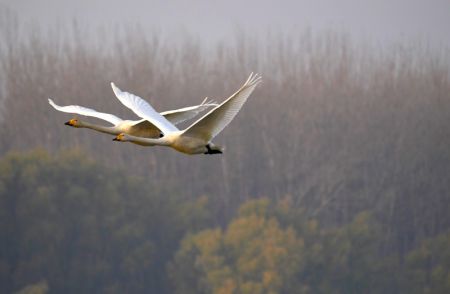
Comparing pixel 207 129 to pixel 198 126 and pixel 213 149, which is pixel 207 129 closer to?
pixel 198 126

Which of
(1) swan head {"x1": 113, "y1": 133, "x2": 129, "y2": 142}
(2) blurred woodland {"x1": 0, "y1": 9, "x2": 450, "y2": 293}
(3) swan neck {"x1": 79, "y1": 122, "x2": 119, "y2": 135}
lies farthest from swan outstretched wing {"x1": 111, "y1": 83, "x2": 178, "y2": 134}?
(2) blurred woodland {"x1": 0, "y1": 9, "x2": 450, "y2": 293}

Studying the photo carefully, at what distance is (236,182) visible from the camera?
79.9m

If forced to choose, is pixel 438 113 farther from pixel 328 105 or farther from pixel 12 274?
pixel 12 274

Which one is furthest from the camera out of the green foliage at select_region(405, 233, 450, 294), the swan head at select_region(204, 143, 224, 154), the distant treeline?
the green foliage at select_region(405, 233, 450, 294)

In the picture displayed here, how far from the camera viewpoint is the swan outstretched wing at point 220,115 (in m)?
18.8

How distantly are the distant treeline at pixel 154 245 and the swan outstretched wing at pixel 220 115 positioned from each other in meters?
46.9

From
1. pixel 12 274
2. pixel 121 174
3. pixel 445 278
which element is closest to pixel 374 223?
pixel 445 278

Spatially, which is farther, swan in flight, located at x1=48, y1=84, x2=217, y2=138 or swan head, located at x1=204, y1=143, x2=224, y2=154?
swan in flight, located at x1=48, y1=84, x2=217, y2=138

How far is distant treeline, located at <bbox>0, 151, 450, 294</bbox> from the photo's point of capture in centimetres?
6769

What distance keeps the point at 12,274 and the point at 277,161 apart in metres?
18.8

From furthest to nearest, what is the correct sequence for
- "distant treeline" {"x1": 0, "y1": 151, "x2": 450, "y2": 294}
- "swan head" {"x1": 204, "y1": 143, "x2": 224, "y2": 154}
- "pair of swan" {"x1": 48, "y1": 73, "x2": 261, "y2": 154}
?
"distant treeline" {"x1": 0, "y1": 151, "x2": 450, "y2": 294}
"swan head" {"x1": 204, "y1": 143, "x2": 224, "y2": 154}
"pair of swan" {"x1": 48, "y1": 73, "x2": 261, "y2": 154}

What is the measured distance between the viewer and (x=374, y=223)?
73.2 metres

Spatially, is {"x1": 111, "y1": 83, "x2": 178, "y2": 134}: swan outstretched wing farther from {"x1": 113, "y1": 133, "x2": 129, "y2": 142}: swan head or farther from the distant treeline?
the distant treeline

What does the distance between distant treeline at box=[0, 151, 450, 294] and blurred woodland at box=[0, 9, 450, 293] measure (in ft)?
0.28
